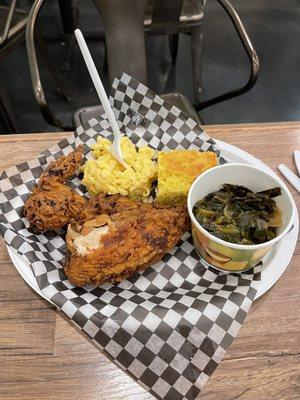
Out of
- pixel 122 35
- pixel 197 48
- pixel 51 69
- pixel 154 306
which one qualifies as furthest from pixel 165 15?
pixel 154 306

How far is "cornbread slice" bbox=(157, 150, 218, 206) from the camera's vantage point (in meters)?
1.26

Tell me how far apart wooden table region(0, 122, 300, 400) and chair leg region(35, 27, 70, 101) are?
1.95m

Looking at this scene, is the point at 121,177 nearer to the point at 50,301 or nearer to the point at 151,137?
the point at 151,137

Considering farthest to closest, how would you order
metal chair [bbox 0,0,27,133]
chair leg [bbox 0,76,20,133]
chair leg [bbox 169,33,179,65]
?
chair leg [bbox 169,33,179,65] < chair leg [bbox 0,76,20,133] < metal chair [bbox 0,0,27,133]

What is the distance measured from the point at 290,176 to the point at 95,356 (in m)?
0.89

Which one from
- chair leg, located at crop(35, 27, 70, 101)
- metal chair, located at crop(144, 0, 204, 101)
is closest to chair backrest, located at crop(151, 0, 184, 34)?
metal chair, located at crop(144, 0, 204, 101)

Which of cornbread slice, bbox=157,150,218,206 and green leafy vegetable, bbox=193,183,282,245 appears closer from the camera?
green leafy vegetable, bbox=193,183,282,245

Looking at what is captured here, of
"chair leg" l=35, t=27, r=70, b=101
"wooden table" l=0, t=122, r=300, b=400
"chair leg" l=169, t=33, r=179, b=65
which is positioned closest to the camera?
"wooden table" l=0, t=122, r=300, b=400

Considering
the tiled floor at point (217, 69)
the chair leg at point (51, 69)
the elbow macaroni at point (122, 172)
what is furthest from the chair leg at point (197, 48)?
the elbow macaroni at point (122, 172)

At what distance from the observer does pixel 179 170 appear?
4.14 feet

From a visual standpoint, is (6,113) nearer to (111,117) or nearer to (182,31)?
(182,31)

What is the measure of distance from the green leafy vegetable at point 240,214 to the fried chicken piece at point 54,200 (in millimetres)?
392

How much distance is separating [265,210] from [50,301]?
2.17 feet

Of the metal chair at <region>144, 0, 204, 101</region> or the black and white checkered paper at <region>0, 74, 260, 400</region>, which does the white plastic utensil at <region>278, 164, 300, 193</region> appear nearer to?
the black and white checkered paper at <region>0, 74, 260, 400</region>
